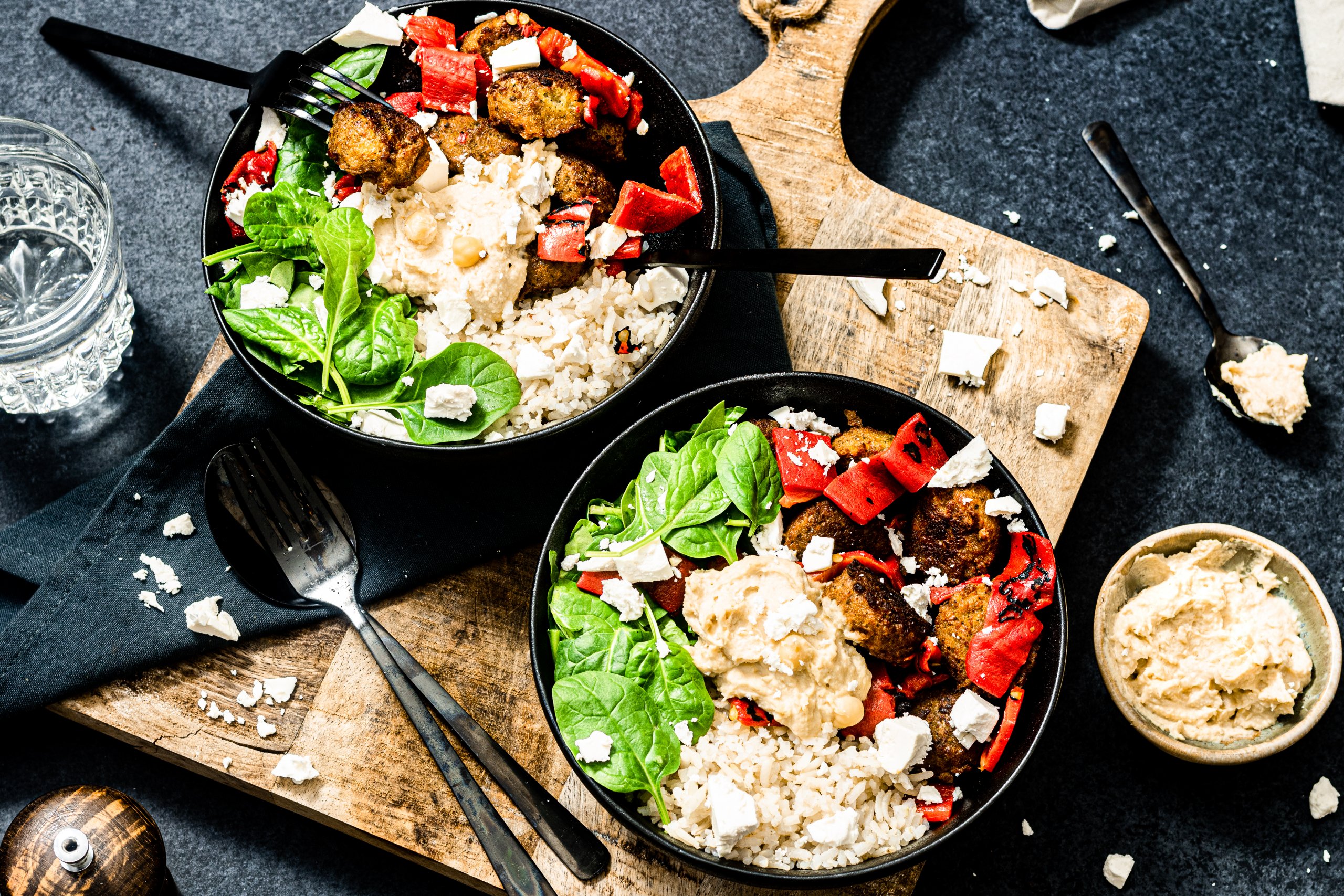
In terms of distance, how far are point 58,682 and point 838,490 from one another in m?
2.10

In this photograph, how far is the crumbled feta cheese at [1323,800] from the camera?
306cm

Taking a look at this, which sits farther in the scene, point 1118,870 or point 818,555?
point 1118,870

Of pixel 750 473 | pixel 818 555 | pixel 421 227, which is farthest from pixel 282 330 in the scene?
pixel 818 555

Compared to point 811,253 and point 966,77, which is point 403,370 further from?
point 966,77

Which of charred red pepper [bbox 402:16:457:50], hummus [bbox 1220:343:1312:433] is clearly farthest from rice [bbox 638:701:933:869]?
charred red pepper [bbox 402:16:457:50]

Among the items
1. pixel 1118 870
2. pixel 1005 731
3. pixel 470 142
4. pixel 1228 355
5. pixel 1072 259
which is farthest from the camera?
pixel 1072 259

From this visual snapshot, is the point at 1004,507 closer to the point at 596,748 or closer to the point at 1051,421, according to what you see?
the point at 1051,421

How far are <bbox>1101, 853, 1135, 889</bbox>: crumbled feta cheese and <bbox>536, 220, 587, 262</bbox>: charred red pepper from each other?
2254mm

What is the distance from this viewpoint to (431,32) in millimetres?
2766

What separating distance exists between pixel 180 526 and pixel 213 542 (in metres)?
0.10

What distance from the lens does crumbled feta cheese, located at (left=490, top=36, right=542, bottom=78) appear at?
2676 millimetres

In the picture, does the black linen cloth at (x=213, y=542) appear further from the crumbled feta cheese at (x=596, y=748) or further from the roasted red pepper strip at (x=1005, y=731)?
the roasted red pepper strip at (x=1005, y=731)

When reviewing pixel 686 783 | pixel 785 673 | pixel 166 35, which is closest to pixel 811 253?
pixel 785 673

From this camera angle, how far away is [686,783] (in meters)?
2.39
